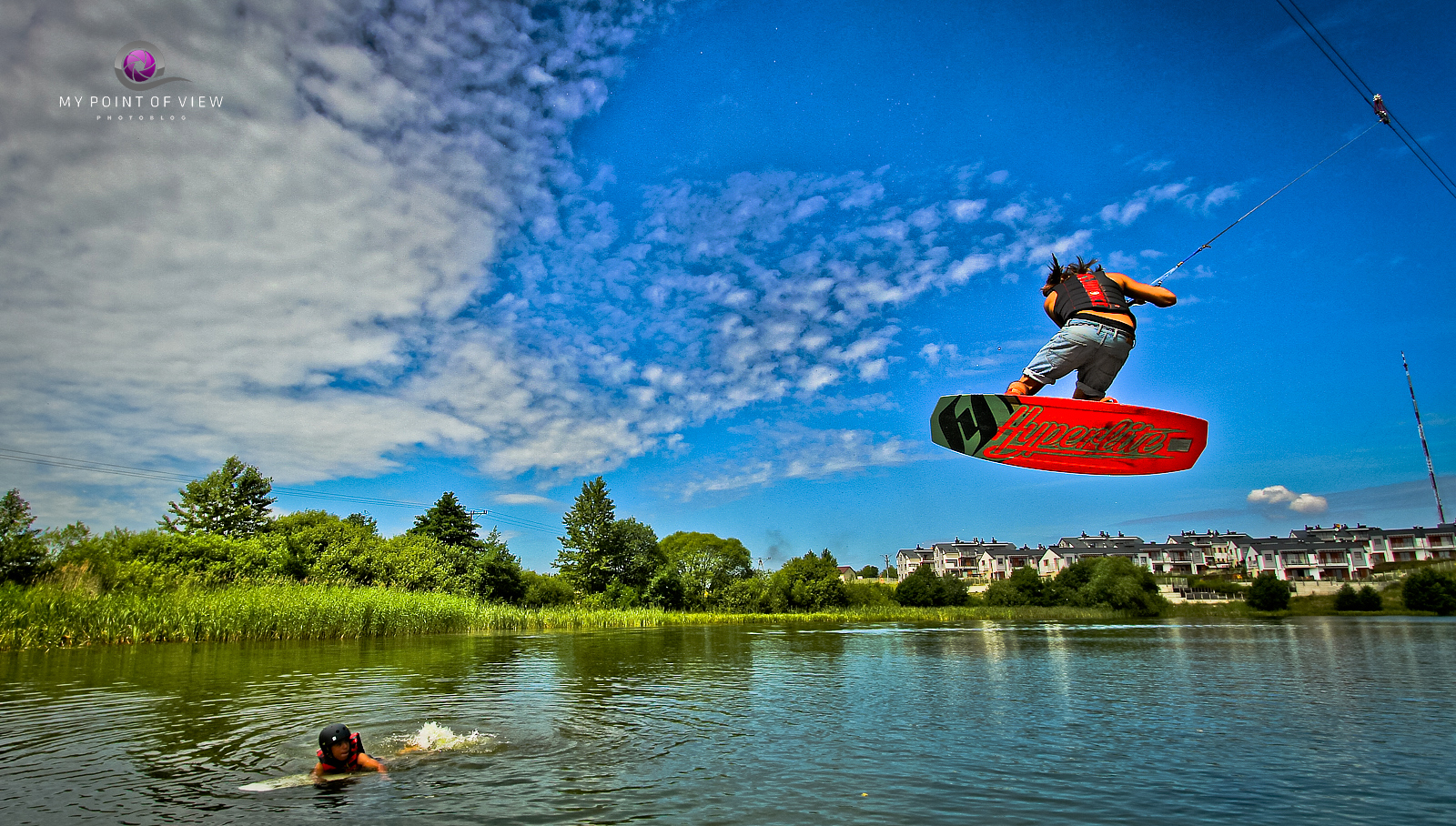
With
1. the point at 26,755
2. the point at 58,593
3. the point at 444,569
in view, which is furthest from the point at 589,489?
the point at 26,755

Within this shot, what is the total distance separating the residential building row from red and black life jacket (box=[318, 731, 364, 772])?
8170 cm

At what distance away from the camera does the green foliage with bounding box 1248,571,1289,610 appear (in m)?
67.6

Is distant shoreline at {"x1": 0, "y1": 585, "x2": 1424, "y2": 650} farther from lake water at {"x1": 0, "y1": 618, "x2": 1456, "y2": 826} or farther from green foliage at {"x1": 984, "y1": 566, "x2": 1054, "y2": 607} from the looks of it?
green foliage at {"x1": 984, "y1": 566, "x2": 1054, "y2": 607}

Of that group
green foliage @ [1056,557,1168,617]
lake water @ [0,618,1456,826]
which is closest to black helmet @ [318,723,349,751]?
lake water @ [0,618,1456,826]

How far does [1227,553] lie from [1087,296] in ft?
443

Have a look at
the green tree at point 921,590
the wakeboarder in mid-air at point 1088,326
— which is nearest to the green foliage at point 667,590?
the green tree at point 921,590

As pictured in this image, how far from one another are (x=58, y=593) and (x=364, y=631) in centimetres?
1086

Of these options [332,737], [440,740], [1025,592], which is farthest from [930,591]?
[332,737]

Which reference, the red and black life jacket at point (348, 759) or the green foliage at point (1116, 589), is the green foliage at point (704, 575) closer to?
the green foliage at point (1116, 589)

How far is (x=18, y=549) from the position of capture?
3056 cm

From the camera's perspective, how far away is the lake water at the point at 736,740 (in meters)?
Answer: 7.64

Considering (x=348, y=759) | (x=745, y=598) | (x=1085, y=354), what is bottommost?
(x=745, y=598)

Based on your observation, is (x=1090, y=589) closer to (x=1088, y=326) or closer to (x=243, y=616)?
(x=243, y=616)

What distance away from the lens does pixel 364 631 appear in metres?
32.3
